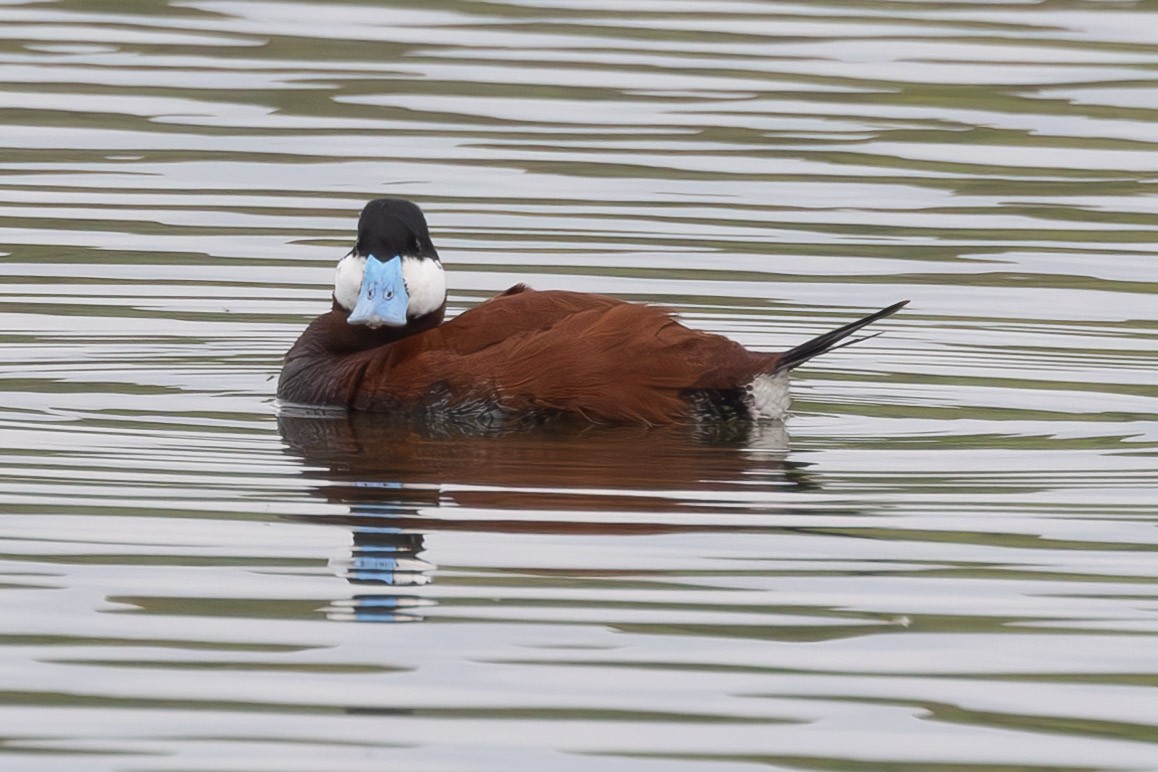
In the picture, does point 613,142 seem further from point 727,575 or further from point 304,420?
point 727,575

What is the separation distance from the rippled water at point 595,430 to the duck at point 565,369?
12 centimetres

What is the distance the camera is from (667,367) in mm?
7594

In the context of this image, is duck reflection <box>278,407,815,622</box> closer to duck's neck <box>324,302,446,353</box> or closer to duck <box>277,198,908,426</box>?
duck <box>277,198,908,426</box>

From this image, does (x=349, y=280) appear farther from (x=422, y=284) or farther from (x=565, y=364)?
(x=565, y=364)

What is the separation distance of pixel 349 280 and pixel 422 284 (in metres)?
0.25

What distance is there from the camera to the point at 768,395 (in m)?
7.68

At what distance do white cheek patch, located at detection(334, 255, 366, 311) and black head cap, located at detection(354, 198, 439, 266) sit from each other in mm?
66

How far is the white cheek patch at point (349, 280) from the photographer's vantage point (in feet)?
27.2

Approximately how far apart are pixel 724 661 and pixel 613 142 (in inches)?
301

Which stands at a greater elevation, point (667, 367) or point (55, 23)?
point (55, 23)

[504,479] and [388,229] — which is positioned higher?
[388,229]

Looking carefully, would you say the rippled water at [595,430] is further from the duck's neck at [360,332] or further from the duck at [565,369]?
the duck's neck at [360,332]

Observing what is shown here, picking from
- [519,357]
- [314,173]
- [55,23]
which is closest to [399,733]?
[519,357]

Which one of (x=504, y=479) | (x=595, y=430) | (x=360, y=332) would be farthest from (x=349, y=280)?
(x=504, y=479)
